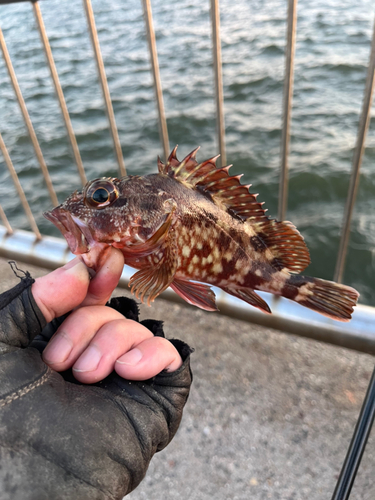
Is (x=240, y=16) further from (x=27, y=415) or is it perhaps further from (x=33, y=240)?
(x=27, y=415)

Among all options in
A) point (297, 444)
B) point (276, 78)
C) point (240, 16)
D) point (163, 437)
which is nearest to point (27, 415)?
point (163, 437)

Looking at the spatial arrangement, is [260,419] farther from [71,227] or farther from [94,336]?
[71,227]

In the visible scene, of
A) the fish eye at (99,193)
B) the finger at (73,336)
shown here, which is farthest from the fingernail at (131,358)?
the fish eye at (99,193)

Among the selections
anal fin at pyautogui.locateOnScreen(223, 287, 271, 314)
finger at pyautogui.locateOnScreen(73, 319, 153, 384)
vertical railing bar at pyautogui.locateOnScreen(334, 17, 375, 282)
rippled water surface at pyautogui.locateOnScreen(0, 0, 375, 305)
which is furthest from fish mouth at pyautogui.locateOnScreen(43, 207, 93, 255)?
rippled water surface at pyautogui.locateOnScreen(0, 0, 375, 305)

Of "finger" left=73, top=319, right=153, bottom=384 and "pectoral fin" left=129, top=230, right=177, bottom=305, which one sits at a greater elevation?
"pectoral fin" left=129, top=230, right=177, bottom=305

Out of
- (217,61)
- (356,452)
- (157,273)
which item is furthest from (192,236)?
Answer: (217,61)

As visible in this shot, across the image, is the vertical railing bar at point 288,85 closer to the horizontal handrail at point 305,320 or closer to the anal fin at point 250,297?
the horizontal handrail at point 305,320

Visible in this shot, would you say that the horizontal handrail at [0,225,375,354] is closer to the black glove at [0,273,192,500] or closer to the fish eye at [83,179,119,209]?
the black glove at [0,273,192,500]

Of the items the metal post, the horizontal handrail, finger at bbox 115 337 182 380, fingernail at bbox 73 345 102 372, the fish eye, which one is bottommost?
the horizontal handrail
